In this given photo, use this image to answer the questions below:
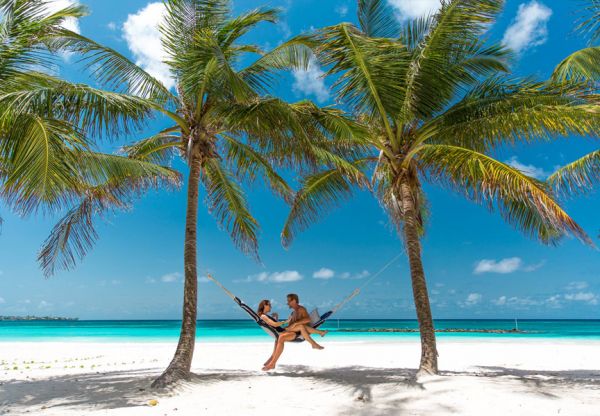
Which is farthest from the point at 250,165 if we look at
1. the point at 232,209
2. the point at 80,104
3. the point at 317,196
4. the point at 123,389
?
the point at 123,389

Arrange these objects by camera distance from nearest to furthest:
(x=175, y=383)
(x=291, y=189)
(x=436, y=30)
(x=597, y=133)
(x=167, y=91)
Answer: (x=597, y=133)
(x=175, y=383)
(x=436, y=30)
(x=167, y=91)
(x=291, y=189)

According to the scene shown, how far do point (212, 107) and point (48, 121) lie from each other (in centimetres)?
227

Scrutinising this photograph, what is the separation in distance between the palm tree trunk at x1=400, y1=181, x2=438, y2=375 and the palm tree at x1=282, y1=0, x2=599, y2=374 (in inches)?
0.5

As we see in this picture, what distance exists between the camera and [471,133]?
6441 mm

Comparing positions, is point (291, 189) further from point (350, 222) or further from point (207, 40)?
point (350, 222)

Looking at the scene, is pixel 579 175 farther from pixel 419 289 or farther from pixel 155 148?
pixel 155 148

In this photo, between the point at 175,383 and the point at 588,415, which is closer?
the point at 588,415

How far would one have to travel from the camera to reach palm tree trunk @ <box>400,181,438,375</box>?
637 centimetres

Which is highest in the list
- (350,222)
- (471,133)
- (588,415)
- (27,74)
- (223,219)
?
(350,222)

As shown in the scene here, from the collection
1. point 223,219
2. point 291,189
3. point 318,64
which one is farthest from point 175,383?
point 318,64

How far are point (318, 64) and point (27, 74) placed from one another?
3.56 m

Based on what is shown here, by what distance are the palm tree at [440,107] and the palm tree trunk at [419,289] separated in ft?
0.05

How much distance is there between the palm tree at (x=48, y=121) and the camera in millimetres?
4305

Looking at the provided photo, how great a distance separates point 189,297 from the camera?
6422mm
